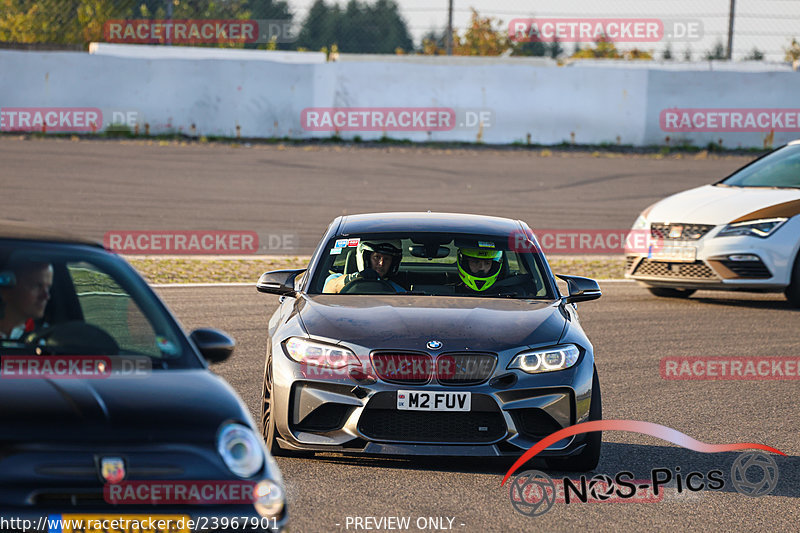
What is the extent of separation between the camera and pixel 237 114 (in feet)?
88.5

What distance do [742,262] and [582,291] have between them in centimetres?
587

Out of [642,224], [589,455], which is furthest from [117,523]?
[642,224]

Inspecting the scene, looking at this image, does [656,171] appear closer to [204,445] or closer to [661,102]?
[661,102]

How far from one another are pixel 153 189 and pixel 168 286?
854cm

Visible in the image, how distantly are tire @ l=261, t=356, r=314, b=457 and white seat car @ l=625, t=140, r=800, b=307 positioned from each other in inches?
291

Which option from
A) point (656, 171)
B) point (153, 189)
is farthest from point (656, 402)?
point (656, 171)

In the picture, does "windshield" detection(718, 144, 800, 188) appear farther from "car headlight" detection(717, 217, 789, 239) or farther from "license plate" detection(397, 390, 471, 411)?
"license plate" detection(397, 390, 471, 411)

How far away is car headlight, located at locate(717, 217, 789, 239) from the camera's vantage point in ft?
42.3

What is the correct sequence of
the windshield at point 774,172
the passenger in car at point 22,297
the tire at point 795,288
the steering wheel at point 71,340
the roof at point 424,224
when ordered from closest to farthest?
the steering wheel at point 71,340, the passenger in car at point 22,297, the roof at point 424,224, the tire at point 795,288, the windshield at point 774,172

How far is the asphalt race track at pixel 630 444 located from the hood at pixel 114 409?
4.44ft

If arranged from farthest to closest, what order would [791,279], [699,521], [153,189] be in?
[153,189] → [791,279] → [699,521]

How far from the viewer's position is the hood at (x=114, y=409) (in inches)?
151

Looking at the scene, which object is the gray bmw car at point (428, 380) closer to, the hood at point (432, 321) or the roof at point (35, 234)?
the hood at point (432, 321)

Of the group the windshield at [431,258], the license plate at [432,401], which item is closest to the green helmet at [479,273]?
the windshield at [431,258]
